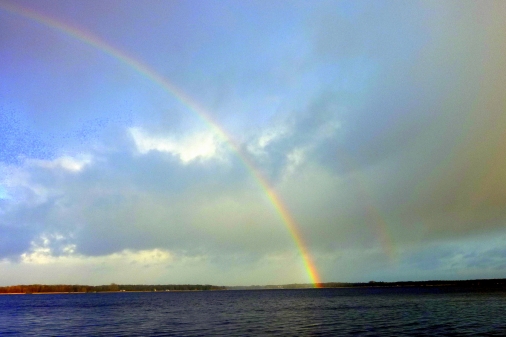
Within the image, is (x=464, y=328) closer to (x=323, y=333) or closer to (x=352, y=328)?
(x=352, y=328)

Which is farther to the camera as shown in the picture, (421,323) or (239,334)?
(421,323)

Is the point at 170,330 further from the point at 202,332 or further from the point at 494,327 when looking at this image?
the point at 494,327

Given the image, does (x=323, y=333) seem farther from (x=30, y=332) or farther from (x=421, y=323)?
(x=30, y=332)

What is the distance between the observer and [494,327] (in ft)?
156

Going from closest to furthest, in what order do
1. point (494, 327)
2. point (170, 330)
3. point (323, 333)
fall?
1. point (323, 333)
2. point (494, 327)
3. point (170, 330)

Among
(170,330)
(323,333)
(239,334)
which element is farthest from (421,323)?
(170,330)

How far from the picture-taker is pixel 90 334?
49.5 m

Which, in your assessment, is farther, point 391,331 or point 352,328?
point 352,328

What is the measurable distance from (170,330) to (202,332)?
5.17m

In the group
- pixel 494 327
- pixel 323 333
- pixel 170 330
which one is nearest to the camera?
pixel 323 333

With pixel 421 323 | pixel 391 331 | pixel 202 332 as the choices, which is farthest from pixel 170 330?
pixel 421 323

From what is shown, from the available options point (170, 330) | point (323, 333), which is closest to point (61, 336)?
point (170, 330)

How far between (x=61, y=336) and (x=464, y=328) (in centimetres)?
4811

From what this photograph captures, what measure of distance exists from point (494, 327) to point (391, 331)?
12.9 meters
